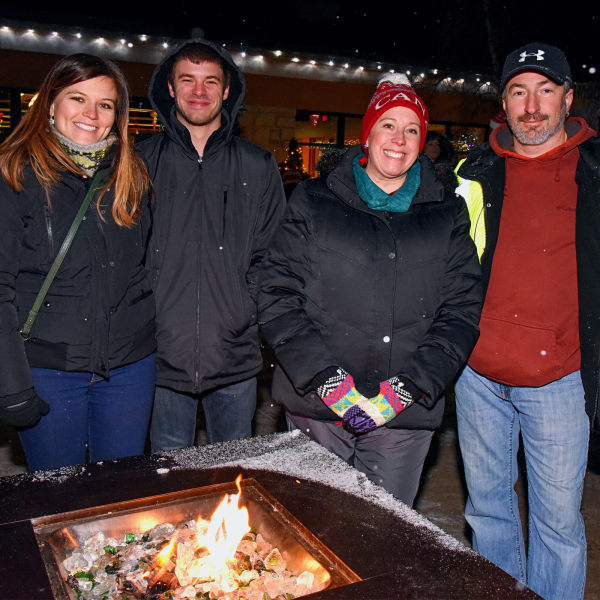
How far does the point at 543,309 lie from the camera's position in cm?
278

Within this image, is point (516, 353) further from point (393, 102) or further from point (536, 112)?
point (393, 102)

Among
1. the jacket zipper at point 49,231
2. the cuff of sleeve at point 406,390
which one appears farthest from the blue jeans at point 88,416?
the cuff of sleeve at point 406,390

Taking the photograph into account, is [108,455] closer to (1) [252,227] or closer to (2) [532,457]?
(1) [252,227]

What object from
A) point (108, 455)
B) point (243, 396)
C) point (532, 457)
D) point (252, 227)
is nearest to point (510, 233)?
point (532, 457)

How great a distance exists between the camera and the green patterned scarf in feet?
8.98

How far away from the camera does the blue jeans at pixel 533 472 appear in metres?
2.79

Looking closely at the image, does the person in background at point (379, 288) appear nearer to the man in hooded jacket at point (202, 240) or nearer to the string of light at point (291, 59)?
the man in hooded jacket at point (202, 240)

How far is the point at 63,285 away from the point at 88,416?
58cm

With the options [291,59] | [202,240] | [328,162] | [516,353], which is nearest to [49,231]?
[202,240]

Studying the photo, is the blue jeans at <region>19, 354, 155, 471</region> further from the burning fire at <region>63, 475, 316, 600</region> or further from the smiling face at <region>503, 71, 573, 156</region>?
the smiling face at <region>503, 71, 573, 156</region>

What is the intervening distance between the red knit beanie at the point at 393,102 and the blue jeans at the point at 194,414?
1.41 m

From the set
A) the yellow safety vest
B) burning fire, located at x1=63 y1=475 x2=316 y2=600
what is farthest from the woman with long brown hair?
the yellow safety vest

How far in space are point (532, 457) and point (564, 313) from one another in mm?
668

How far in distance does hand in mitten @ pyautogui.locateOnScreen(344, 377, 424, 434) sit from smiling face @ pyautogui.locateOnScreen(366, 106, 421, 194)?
856mm
